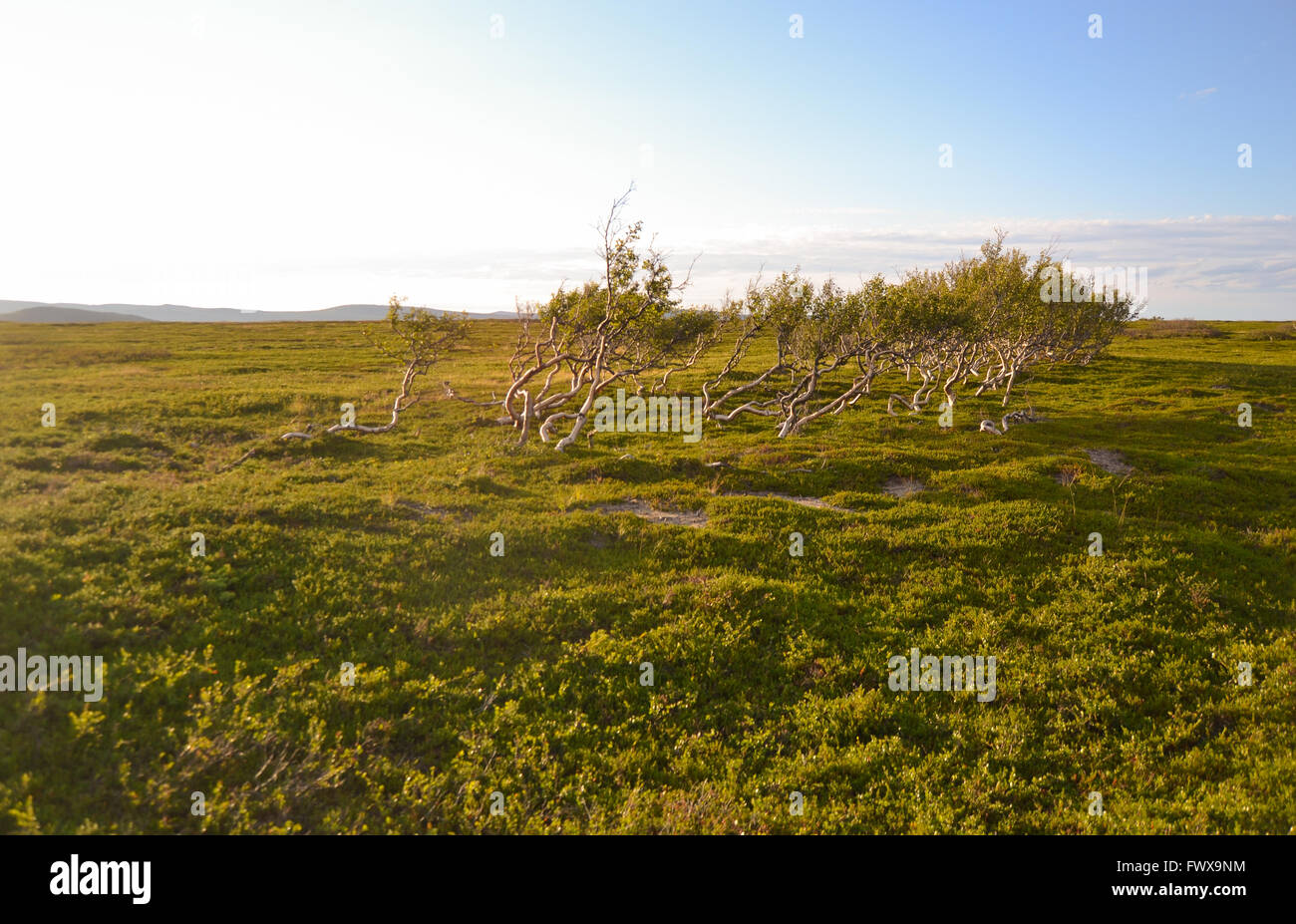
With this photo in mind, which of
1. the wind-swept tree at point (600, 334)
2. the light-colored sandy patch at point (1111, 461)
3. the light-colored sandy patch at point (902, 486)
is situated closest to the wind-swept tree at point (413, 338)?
the wind-swept tree at point (600, 334)

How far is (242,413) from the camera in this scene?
3734 centimetres

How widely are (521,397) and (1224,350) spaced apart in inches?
3546

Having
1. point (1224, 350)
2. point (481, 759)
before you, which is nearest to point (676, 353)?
point (481, 759)

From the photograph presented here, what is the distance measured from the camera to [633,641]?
45.1 feet

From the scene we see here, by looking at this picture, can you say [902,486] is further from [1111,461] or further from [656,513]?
[1111,461]

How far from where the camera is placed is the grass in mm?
8961

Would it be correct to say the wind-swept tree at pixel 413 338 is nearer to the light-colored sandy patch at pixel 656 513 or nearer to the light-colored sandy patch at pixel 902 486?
the light-colored sandy patch at pixel 656 513

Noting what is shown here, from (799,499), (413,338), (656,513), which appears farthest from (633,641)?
(413,338)

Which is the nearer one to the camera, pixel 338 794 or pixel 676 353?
pixel 338 794

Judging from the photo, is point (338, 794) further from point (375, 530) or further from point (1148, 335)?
point (1148, 335)

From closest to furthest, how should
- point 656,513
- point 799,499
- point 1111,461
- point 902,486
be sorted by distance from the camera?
point 656,513, point 799,499, point 902,486, point 1111,461

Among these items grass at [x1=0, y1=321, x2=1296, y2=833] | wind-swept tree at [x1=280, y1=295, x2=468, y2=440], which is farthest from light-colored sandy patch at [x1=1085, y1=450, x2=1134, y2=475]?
wind-swept tree at [x1=280, y1=295, x2=468, y2=440]

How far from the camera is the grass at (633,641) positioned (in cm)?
896

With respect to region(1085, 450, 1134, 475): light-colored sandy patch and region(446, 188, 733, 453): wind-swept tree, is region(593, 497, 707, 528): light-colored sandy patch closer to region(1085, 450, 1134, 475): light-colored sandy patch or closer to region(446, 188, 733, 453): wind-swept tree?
region(446, 188, 733, 453): wind-swept tree
